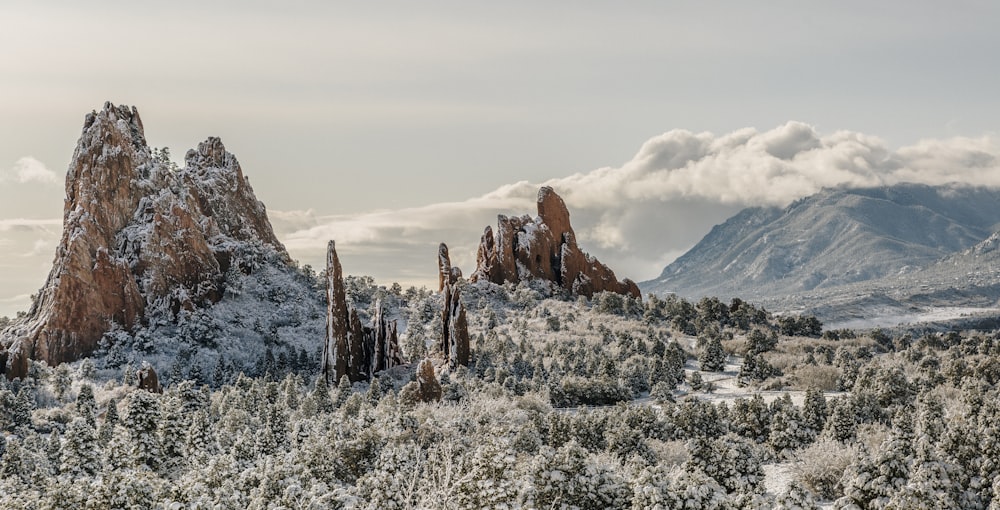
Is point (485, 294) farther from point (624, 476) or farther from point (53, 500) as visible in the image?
point (53, 500)

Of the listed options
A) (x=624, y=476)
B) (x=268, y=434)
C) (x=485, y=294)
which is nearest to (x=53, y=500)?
(x=268, y=434)

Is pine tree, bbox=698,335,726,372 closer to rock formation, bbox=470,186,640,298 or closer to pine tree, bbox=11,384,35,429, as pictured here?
rock formation, bbox=470,186,640,298

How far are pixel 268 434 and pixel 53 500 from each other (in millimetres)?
18497

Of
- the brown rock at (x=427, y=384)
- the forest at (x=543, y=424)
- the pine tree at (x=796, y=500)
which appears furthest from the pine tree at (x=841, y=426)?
the brown rock at (x=427, y=384)

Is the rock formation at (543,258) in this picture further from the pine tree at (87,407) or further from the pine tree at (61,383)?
the pine tree at (87,407)

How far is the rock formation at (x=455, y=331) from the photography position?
307 ft

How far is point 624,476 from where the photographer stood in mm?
43625

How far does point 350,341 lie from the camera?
94812 millimetres

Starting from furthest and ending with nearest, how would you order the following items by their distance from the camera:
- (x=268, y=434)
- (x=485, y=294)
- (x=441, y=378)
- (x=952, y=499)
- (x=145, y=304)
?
(x=485, y=294)
(x=145, y=304)
(x=441, y=378)
(x=268, y=434)
(x=952, y=499)

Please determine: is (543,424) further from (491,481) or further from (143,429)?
(143,429)

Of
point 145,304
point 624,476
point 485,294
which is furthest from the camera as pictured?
point 485,294

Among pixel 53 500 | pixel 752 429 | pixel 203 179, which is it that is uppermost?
pixel 203 179

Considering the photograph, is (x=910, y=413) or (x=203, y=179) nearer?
(x=910, y=413)

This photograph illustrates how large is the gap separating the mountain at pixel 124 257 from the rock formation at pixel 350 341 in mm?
31280
